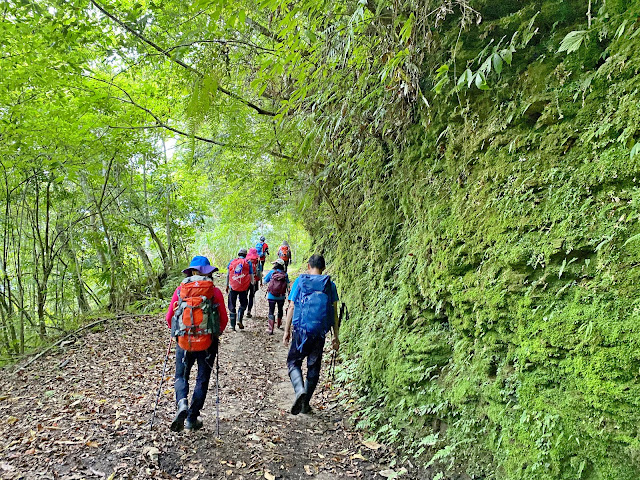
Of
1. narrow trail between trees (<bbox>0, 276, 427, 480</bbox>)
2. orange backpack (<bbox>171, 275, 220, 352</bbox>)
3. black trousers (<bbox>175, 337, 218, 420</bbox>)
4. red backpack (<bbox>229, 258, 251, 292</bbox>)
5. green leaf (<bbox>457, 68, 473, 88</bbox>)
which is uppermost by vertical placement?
green leaf (<bbox>457, 68, 473, 88</bbox>)

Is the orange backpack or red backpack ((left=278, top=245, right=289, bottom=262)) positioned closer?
the orange backpack

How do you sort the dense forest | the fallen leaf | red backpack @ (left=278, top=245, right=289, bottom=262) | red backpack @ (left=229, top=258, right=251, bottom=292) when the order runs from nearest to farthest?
the dense forest < the fallen leaf < red backpack @ (left=229, top=258, right=251, bottom=292) < red backpack @ (left=278, top=245, right=289, bottom=262)

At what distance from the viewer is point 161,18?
694 cm

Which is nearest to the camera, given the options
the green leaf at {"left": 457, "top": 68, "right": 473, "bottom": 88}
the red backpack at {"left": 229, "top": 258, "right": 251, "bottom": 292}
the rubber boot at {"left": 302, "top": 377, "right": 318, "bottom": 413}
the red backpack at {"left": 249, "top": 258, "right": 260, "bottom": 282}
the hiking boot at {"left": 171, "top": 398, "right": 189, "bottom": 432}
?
the green leaf at {"left": 457, "top": 68, "right": 473, "bottom": 88}

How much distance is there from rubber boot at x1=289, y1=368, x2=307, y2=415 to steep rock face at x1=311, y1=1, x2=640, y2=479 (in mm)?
942

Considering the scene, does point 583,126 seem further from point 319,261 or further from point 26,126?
point 26,126

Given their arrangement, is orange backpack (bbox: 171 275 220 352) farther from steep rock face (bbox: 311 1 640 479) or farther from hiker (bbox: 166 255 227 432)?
steep rock face (bbox: 311 1 640 479)

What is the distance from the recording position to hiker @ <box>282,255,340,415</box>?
17.3 feet

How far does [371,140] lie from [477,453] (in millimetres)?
5197

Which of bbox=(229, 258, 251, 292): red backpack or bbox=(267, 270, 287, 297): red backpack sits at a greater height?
bbox=(229, 258, 251, 292): red backpack

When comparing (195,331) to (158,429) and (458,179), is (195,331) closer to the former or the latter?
(158,429)

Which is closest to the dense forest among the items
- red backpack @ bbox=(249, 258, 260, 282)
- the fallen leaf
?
the fallen leaf

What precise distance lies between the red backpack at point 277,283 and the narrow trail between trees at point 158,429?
1.72 metres

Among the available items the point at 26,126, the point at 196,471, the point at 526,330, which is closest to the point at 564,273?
the point at 526,330
